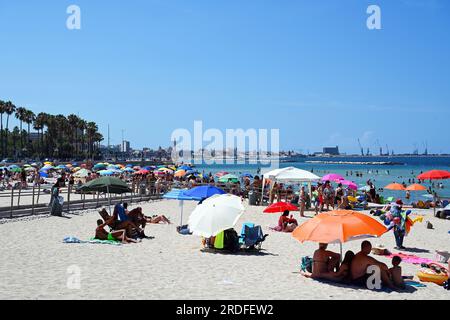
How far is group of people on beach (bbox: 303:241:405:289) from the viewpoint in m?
8.16

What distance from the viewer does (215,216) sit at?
420 inches

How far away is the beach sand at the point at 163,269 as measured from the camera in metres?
7.44

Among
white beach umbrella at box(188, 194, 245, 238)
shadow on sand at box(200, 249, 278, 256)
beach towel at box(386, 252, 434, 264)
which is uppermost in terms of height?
white beach umbrella at box(188, 194, 245, 238)

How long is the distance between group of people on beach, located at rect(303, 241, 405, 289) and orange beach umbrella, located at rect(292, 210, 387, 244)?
9.2 inches

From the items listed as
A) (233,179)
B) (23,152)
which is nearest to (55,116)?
(23,152)

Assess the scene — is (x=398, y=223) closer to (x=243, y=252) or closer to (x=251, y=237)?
(x=251, y=237)

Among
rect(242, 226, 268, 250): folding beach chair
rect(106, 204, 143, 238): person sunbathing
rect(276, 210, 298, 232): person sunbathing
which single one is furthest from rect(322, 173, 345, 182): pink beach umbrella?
rect(106, 204, 143, 238): person sunbathing

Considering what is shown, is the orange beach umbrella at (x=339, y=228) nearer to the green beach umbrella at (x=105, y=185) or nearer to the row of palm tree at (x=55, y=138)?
the green beach umbrella at (x=105, y=185)

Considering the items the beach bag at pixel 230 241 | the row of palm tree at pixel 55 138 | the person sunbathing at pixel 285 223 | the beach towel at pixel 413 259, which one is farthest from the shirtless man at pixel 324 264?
the row of palm tree at pixel 55 138

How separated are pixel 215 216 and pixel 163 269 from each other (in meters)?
1.93

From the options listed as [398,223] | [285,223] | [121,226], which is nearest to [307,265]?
[398,223]

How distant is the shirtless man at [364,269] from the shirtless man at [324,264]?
0.37 metres

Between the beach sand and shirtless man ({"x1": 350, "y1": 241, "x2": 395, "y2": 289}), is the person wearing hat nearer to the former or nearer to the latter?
the beach sand
